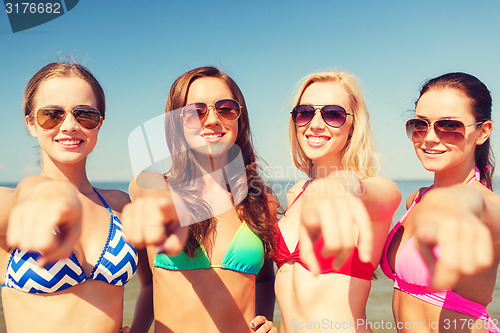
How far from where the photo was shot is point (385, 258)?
283 cm

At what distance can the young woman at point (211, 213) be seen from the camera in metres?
2.75

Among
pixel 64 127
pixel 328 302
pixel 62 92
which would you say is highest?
pixel 62 92

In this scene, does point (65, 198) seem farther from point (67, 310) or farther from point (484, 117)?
point (484, 117)

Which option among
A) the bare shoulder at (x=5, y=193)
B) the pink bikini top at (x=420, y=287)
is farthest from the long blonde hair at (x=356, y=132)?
the bare shoulder at (x=5, y=193)

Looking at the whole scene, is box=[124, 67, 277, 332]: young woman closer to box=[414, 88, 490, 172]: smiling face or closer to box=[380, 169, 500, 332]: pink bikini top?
box=[380, 169, 500, 332]: pink bikini top

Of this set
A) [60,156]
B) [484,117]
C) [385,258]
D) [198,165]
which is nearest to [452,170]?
[484,117]

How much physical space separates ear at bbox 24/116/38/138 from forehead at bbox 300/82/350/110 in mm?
2183

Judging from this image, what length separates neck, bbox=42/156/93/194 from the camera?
2576 mm

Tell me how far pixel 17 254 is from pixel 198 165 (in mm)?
1536

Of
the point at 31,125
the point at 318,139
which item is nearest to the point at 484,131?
the point at 318,139

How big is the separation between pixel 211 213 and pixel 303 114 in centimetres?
120

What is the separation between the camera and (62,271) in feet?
7.43

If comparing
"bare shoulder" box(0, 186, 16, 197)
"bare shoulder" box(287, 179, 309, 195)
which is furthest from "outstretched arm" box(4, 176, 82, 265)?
"bare shoulder" box(287, 179, 309, 195)

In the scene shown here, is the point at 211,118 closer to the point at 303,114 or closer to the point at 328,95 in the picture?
the point at 303,114
